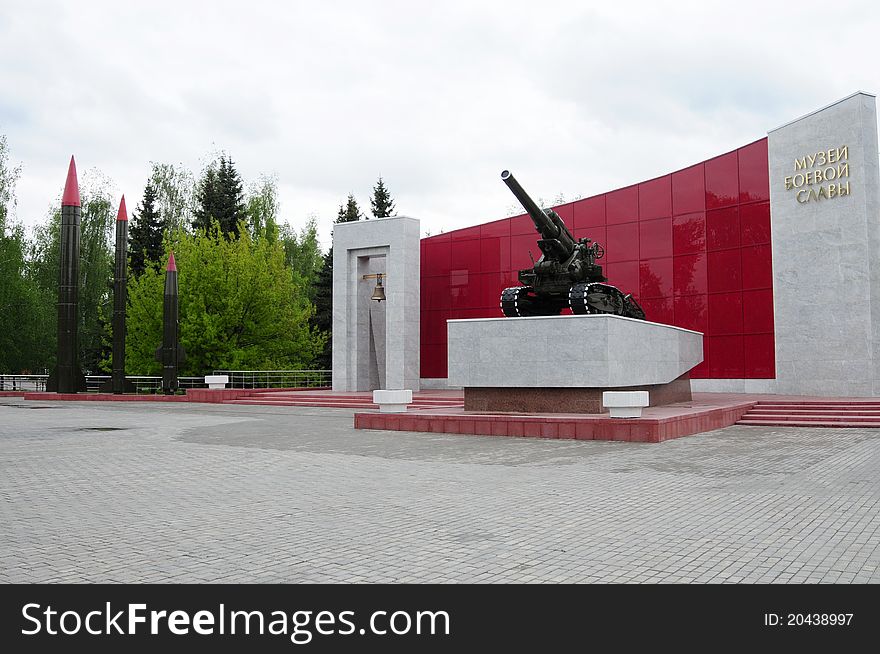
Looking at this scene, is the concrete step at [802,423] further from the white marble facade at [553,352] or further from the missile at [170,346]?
the missile at [170,346]

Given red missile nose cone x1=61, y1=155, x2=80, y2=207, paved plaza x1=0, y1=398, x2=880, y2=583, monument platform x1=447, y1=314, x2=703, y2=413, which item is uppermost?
red missile nose cone x1=61, y1=155, x2=80, y2=207

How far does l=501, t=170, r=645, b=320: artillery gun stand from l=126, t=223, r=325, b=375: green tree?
21.5 meters

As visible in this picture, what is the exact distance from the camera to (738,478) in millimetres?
9133

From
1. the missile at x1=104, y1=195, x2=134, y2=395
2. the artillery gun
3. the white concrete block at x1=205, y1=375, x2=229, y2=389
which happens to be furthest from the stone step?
the missile at x1=104, y1=195, x2=134, y2=395

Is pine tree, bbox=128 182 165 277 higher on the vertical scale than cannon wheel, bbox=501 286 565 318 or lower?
higher

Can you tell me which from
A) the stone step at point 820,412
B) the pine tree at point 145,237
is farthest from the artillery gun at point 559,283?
the pine tree at point 145,237

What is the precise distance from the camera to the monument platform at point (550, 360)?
612 inches

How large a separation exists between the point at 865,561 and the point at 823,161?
2140cm

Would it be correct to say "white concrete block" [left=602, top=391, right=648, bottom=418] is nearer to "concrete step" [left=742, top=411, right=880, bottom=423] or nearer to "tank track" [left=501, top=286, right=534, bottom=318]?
"tank track" [left=501, top=286, right=534, bottom=318]

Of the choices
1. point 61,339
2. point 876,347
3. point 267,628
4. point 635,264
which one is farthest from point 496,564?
point 61,339

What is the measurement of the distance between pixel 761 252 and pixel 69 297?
27.3 meters

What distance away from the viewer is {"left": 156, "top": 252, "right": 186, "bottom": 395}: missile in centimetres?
3186

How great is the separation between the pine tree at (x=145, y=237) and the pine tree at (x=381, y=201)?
1368cm

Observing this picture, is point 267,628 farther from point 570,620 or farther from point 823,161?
point 823,161
